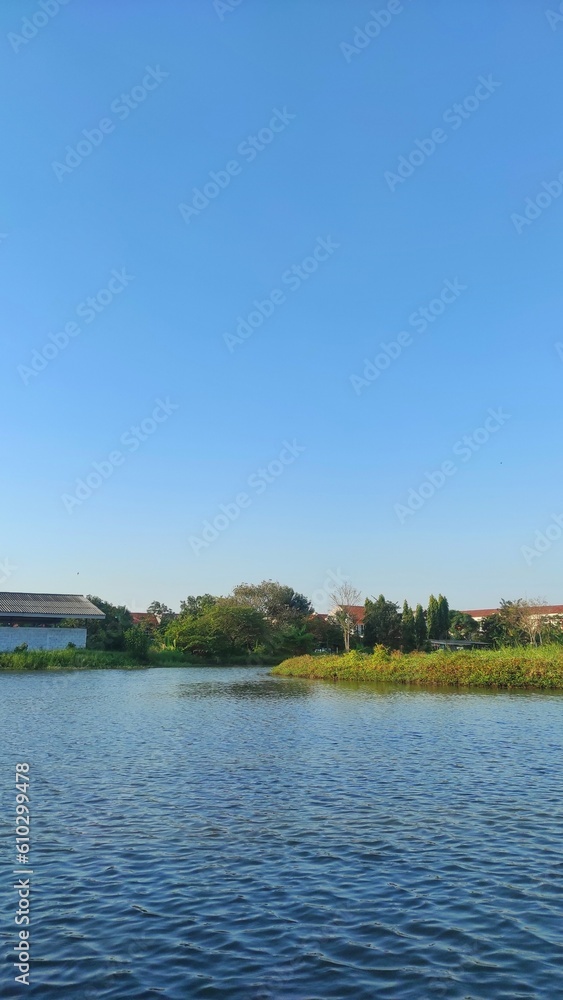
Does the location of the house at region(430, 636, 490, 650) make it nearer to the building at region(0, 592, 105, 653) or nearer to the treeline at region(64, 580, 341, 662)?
the treeline at region(64, 580, 341, 662)

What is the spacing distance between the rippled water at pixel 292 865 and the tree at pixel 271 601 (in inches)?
2900

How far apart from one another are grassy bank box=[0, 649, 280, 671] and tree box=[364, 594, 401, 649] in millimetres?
15027

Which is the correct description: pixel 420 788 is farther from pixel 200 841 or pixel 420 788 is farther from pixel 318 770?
pixel 200 841

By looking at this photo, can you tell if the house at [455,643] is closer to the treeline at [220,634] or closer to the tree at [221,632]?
the treeline at [220,634]

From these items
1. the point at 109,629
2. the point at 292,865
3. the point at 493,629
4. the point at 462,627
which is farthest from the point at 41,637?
the point at 292,865

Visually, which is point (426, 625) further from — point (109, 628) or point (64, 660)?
point (64, 660)

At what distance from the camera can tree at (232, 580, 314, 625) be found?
316ft

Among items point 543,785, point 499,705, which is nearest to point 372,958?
point 543,785

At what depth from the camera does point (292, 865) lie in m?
10.6

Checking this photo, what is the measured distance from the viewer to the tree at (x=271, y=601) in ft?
316

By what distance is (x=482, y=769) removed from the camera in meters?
17.2

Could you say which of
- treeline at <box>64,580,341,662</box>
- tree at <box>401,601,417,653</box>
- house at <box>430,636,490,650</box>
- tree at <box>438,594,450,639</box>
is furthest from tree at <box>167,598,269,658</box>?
tree at <box>438,594,450,639</box>

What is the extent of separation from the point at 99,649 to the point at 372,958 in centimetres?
7192

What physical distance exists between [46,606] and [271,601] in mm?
32306
